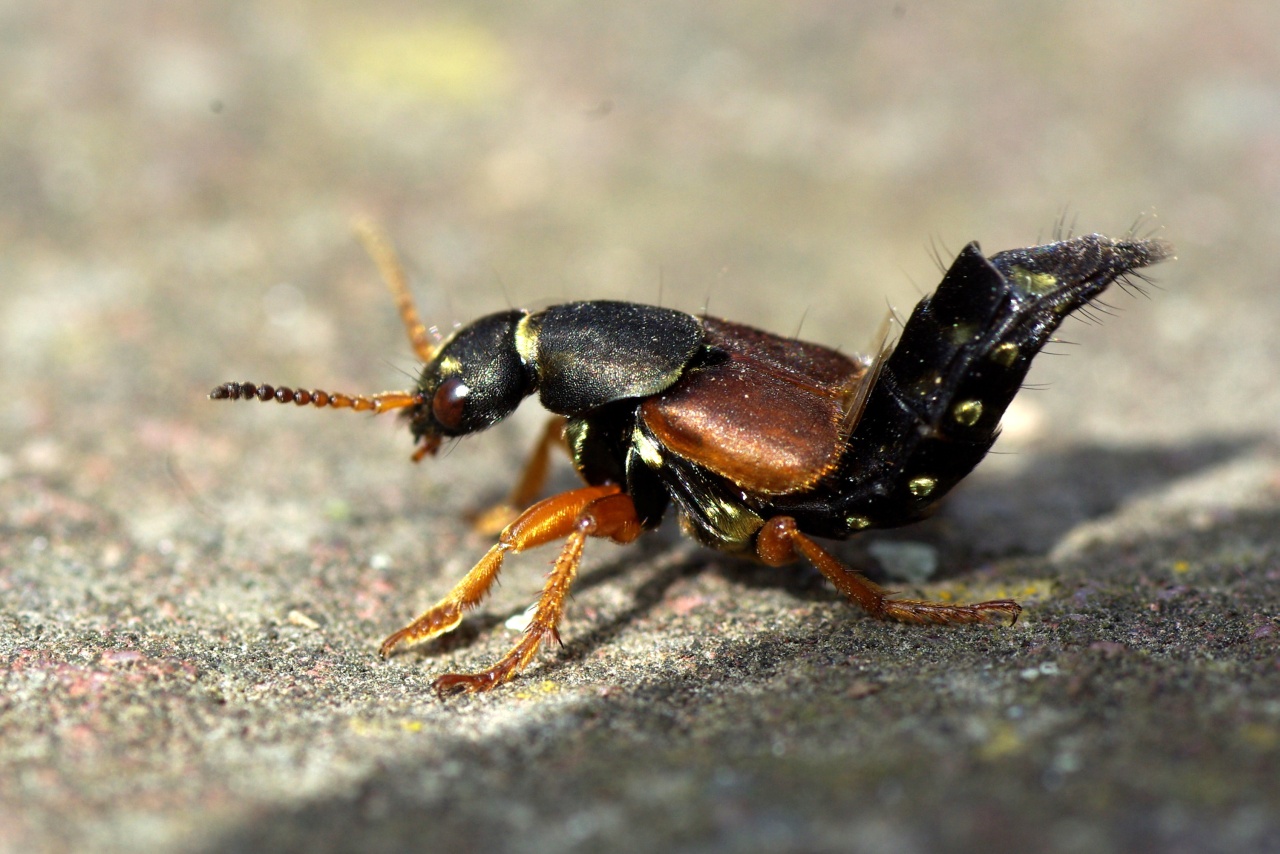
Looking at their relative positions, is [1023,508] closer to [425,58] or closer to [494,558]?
[494,558]

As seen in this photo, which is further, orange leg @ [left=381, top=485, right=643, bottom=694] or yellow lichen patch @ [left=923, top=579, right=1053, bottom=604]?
yellow lichen patch @ [left=923, top=579, right=1053, bottom=604]

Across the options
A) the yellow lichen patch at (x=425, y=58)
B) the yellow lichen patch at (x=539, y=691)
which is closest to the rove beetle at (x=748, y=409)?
the yellow lichen patch at (x=539, y=691)

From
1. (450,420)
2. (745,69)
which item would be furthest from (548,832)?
(745,69)

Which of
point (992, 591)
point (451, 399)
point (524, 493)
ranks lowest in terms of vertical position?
point (992, 591)

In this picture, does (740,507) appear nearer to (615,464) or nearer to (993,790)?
(615,464)

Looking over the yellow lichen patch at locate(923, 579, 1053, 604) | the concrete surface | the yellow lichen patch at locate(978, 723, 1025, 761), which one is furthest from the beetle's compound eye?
the yellow lichen patch at locate(978, 723, 1025, 761)

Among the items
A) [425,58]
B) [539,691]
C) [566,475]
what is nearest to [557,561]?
[539,691]

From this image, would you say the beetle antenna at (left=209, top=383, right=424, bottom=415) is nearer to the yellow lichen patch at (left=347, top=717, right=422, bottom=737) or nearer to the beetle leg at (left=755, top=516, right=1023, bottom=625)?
the yellow lichen patch at (left=347, top=717, right=422, bottom=737)
